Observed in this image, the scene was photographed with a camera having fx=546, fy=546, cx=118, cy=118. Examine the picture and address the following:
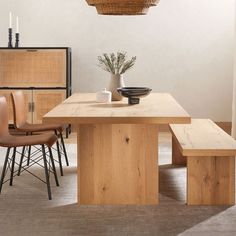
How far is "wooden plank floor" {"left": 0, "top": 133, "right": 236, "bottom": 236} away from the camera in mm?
3344

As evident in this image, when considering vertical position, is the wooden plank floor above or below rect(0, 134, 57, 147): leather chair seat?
below

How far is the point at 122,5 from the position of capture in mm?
3668

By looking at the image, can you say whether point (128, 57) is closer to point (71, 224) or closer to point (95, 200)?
A: point (95, 200)

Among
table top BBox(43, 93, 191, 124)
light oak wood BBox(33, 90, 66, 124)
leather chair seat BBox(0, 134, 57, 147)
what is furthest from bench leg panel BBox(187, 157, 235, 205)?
light oak wood BBox(33, 90, 66, 124)

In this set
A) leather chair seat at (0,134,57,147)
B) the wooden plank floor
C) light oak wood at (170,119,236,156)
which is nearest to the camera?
the wooden plank floor

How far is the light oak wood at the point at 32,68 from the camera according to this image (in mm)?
7117

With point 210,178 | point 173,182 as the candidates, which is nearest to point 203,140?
point 210,178

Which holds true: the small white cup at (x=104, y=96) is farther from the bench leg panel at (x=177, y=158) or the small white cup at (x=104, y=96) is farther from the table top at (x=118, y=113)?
the bench leg panel at (x=177, y=158)

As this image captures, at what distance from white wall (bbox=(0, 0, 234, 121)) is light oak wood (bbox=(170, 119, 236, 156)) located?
2587mm

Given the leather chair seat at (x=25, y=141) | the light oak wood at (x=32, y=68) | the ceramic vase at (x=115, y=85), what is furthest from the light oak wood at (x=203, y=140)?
the light oak wood at (x=32, y=68)

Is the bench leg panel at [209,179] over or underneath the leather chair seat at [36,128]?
underneath

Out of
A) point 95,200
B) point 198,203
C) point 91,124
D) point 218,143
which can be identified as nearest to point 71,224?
point 95,200

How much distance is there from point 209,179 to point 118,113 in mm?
835

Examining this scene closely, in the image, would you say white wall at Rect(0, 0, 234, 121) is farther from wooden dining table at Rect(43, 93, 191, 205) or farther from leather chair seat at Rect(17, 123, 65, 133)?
wooden dining table at Rect(43, 93, 191, 205)
